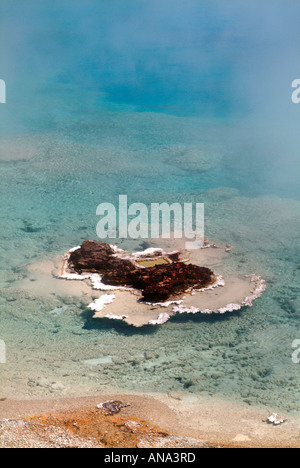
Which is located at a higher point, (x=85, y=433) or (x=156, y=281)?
(x=156, y=281)

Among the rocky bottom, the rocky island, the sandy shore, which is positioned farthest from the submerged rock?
the rocky bottom

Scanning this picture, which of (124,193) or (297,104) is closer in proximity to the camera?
(124,193)

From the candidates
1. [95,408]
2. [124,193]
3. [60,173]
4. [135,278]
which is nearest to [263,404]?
[95,408]

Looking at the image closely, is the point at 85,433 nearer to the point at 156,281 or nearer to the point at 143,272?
the point at 156,281

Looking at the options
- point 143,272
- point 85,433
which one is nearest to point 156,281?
point 143,272
